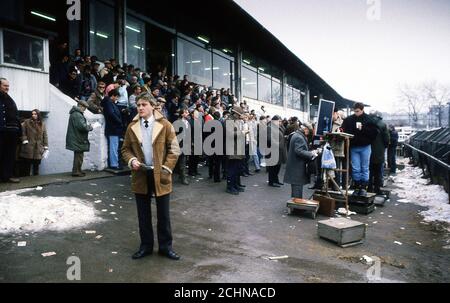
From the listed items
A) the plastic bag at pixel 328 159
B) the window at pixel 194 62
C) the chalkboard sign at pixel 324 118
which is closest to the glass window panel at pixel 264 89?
the window at pixel 194 62

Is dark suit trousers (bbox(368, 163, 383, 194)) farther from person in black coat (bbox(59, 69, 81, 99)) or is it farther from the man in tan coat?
person in black coat (bbox(59, 69, 81, 99))

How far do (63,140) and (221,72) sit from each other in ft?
45.2

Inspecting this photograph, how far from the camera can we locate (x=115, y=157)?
9.73 m

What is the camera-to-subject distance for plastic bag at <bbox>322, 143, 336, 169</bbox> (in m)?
7.40

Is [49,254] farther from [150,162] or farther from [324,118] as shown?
[324,118]

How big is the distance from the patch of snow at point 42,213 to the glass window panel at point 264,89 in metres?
21.7

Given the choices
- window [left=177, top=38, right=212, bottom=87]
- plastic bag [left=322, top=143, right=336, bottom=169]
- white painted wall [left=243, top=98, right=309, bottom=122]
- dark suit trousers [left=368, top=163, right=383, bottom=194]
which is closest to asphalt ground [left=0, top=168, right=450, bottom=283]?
plastic bag [left=322, top=143, right=336, bottom=169]

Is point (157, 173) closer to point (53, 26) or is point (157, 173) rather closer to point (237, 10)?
point (53, 26)

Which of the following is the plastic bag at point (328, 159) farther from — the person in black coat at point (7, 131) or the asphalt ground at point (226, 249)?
the person in black coat at point (7, 131)

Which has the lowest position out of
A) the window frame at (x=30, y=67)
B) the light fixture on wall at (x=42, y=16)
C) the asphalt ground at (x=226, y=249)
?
the asphalt ground at (x=226, y=249)

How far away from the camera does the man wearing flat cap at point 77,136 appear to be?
8.58 meters

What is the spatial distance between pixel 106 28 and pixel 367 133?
38.3ft
